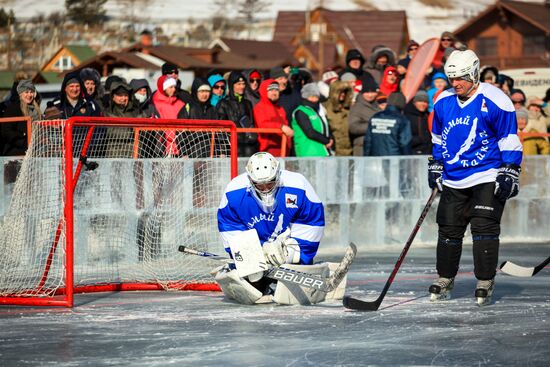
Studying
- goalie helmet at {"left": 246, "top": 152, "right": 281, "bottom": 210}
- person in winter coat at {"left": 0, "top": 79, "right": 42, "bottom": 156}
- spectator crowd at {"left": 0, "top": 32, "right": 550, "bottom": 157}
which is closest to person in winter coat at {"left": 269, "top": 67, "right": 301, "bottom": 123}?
spectator crowd at {"left": 0, "top": 32, "right": 550, "bottom": 157}

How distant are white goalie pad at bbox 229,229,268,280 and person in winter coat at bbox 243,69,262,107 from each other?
547 cm

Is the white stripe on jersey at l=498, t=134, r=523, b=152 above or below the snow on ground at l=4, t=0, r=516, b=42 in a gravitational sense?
below

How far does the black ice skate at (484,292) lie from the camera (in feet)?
27.6

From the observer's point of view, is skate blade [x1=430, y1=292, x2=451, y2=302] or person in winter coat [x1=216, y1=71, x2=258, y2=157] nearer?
skate blade [x1=430, y1=292, x2=451, y2=302]

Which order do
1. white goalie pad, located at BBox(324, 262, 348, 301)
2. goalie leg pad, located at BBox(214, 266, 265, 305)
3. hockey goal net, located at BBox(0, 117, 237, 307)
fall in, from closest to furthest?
goalie leg pad, located at BBox(214, 266, 265, 305), white goalie pad, located at BBox(324, 262, 348, 301), hockey goal net, located at BBox(0, 117, 237, 307)

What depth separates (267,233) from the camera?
8.73m

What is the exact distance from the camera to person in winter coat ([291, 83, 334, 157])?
12.9m

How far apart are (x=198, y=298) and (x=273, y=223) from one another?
2.90 feet

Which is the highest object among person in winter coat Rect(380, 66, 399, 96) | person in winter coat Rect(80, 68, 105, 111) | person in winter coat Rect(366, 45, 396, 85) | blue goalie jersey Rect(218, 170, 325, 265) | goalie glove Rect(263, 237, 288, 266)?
person in winter coat Rect(366, 45, 396, 85)

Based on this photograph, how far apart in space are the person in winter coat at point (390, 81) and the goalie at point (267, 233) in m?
6.27

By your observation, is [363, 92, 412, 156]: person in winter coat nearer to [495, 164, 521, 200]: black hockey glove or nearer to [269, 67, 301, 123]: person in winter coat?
[269, 67, 301, 123]: person in winter coat

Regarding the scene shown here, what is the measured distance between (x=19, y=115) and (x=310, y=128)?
2.99 meters

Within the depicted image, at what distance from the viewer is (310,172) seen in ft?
41.3

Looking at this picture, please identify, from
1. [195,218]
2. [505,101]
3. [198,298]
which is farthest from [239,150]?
[505,101]
